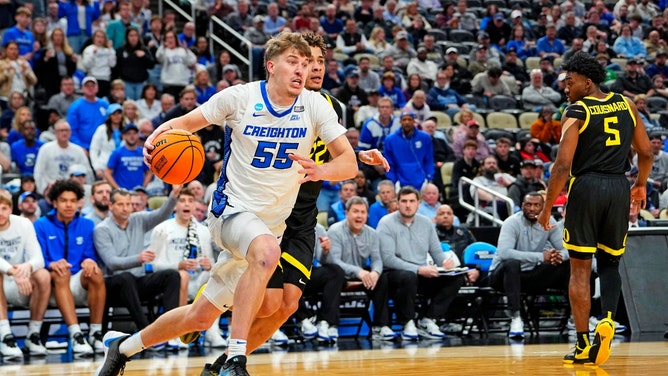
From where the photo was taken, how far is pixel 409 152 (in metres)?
14.2

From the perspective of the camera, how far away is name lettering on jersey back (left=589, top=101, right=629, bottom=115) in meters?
7.30

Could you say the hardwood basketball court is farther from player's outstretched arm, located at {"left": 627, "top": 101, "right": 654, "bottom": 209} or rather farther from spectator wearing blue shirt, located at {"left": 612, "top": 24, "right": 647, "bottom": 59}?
spectator wearing blue shirt, located at {"left": 612, "top": 24, "right": 647, "bottom": 59}

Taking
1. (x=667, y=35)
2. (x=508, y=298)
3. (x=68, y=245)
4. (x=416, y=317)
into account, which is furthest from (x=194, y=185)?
(x=667, y=35)

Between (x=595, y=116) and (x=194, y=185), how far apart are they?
18.9 ft

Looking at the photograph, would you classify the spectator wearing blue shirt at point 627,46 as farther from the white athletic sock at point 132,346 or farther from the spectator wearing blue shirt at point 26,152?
the white athletic sock at point 132,346

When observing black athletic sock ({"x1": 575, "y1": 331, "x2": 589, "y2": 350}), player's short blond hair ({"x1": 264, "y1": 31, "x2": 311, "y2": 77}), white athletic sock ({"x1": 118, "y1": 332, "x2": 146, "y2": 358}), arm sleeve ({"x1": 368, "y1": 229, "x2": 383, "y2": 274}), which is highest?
player's short blond hair ({"x1": 264, "y1": 31, "x2": 311, "y2": 77})

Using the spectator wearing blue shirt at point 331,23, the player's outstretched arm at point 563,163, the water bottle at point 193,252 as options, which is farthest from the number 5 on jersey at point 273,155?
the spectator wearing blue shirt at point 331,23

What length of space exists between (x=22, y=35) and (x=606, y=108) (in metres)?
10.3

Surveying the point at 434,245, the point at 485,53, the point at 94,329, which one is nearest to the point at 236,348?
the point at 94,329

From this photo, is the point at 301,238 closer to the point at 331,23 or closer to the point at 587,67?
the point at 587,67

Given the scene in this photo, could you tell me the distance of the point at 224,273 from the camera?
228 inches

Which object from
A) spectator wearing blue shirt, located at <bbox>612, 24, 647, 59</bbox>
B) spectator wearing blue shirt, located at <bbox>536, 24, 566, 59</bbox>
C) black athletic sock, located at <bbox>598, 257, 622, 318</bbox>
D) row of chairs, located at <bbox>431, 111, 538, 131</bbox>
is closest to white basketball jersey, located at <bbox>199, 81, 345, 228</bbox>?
black athletic sock, located at <bbox>598, 257, 622, 318</bbox>

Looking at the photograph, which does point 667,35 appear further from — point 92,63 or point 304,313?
point 304,313

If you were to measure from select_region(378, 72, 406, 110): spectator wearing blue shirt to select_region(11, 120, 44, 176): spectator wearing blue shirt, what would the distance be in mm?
6022
